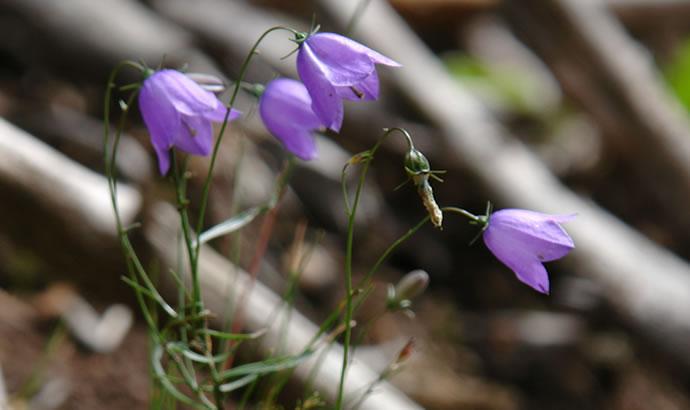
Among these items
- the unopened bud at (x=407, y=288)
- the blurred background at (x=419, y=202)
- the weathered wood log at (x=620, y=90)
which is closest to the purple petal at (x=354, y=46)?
the unopened bud at (x=407, y=288)

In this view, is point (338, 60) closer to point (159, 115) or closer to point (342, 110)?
point (342, 110)

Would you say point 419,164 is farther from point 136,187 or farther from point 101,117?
point 101,117

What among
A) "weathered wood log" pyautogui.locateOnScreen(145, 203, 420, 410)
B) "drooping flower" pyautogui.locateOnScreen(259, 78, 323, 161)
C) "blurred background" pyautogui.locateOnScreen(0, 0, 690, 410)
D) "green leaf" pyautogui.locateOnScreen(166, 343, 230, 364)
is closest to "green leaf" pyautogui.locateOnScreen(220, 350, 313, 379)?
"green leaf" pyautogui.locateOnScreen(166, 343, 230, 364)

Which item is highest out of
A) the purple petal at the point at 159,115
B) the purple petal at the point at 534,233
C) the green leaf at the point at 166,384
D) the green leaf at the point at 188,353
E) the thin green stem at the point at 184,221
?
the purple petal at the point at 534,233

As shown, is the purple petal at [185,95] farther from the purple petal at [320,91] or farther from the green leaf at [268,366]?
the green leaf at [268,366]

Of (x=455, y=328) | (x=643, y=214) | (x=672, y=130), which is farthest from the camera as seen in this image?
(x=643, y=214)

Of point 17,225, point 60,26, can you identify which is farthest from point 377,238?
point 17,225

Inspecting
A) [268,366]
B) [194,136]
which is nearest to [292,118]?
[194,136]
